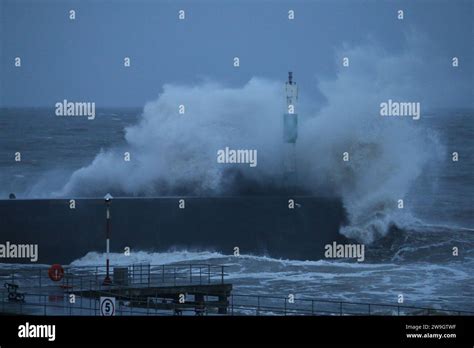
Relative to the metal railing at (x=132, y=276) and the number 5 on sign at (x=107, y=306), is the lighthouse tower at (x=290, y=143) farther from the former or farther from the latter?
the number 5 on sign at (x=107, y=306)

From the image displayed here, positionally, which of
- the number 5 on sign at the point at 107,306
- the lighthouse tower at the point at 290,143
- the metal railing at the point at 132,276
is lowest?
the number 5 on sign at the point at 107,306

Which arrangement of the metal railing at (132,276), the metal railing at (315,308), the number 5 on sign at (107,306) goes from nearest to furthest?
the number 5 on sign at (107,306) → the metal railing at (315,308) → the metal railing at (132,276)

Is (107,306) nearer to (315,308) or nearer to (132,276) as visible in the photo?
(132,276)

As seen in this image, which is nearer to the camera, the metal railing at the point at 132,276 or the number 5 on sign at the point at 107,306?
the number 5 on sign at the point at 107,306

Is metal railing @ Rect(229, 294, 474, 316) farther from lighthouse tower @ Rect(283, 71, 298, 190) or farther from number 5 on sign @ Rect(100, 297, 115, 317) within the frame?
number 5 on sign @ Rect(100, 297, 115, 317)

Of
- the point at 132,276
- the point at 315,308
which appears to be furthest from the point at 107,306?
the point at 315,308

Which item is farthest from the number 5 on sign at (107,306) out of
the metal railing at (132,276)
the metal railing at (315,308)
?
the metal railing at (132,276)

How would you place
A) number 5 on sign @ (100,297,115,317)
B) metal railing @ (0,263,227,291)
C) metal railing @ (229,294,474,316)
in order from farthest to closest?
metal railing @ (0,263,227,291) → metal railing @ (229,294,474,316) → number 5 on sign @ (100,297,115,317)

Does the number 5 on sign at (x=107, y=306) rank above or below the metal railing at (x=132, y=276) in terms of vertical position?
below

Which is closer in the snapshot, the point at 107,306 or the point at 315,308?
the point at 107,306

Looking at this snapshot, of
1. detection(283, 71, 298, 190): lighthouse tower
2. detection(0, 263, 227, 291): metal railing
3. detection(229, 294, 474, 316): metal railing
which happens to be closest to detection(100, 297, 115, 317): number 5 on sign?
detection(229, 294, 474, 316): metal railing
